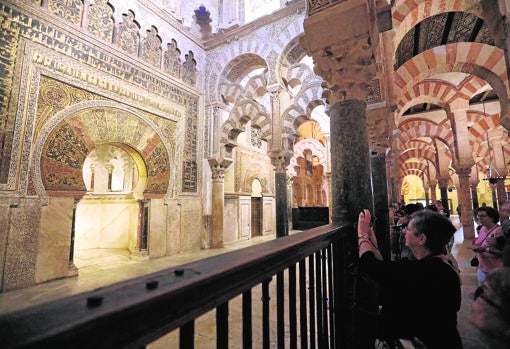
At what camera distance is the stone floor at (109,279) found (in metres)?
2.75

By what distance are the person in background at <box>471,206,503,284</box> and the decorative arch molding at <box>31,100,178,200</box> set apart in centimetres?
628

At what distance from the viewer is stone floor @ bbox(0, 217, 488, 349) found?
275 cm

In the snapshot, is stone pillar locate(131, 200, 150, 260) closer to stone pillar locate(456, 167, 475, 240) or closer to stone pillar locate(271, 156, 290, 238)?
stone pillar locate(271, 156, 290, 238)

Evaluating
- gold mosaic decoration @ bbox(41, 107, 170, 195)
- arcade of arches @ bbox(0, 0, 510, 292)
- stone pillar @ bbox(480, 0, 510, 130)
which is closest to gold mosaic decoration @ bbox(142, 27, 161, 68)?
arcade of arches @ bbox(0, 0, 510, 292)

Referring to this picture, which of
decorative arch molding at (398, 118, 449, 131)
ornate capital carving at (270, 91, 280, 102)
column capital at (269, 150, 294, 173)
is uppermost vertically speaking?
decorative arch molding at (398, 118, 449, 131)

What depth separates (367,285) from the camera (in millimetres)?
2150

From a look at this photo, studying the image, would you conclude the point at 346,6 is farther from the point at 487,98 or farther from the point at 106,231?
Answer: the point at 487,98

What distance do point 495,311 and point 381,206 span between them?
3573 millimetres

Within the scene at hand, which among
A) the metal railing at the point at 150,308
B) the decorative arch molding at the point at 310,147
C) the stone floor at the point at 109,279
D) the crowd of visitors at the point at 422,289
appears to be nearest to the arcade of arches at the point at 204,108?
the stone floor at the point at 109,279

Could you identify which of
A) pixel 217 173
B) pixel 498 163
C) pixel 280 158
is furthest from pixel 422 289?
pixel 498 163

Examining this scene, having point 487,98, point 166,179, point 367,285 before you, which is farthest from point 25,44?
point 487,98

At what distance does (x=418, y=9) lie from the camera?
4.26m

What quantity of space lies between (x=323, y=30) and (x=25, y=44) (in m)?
5.29

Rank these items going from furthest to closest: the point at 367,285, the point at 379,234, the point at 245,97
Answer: the point at 245,97
the point at 379,234
the point at 367,285
